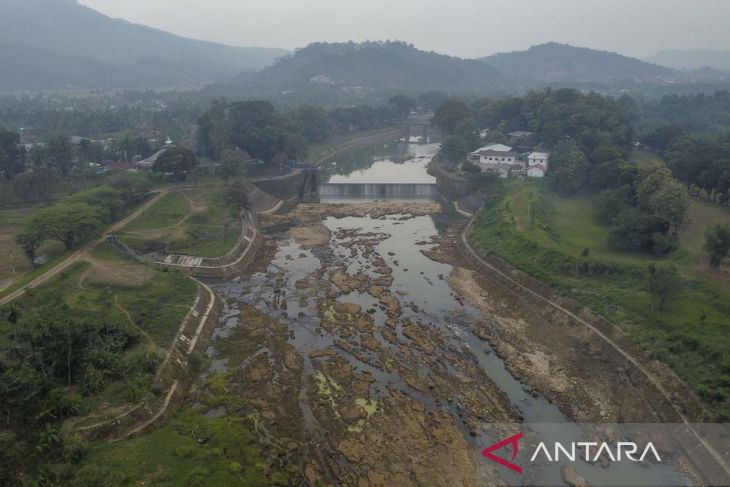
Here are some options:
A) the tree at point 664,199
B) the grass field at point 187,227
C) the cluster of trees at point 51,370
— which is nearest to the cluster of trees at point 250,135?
the grass field at point 187,227

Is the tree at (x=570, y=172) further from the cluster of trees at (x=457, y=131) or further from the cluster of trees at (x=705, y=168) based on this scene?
the cluster of trees at (x=457, y=131)

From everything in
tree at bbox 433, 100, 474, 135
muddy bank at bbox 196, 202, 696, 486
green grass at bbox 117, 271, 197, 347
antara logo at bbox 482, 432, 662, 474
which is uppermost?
tree at bbox 433, 100, 474, 135

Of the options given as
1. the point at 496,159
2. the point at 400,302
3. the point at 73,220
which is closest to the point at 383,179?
the point at 496,159

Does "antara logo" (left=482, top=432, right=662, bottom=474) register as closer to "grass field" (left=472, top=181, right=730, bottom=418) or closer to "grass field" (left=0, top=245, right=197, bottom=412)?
"grass field" (left=472, top=181, right=730, bottom=418)

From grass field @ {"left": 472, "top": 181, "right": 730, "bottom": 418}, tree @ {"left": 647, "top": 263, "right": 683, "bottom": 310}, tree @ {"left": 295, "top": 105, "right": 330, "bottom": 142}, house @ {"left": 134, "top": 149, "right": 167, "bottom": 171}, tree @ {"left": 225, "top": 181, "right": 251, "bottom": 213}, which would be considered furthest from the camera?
tree @ {"left": 295, "top": 105, "right": 330, "bottom": 142}

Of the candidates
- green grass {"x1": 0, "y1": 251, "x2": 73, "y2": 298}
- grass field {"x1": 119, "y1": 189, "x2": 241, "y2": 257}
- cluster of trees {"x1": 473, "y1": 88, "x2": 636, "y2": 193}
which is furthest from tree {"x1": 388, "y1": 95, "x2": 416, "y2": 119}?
green grass {"x1": 0, "y1": 251, "x2": 73, "y2": 298}

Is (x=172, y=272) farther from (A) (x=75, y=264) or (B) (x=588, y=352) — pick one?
(B) (x=588, y=352)
